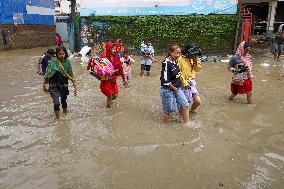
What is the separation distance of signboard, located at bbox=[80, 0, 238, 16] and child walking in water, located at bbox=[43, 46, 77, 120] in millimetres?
14688

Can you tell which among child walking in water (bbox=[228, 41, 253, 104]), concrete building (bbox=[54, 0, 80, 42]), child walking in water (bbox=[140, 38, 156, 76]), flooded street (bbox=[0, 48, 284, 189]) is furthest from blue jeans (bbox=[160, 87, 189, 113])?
concrete building (bbox=[54, 0, 80, 42])

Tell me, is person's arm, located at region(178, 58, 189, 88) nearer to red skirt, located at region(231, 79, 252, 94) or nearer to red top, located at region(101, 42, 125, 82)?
red top, located at region(101, 42, 125, 82)

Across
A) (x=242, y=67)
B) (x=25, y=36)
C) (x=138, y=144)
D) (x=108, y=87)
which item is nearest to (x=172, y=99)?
(x=138, y=144)

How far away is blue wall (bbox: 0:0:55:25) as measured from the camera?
A: 2372 cm

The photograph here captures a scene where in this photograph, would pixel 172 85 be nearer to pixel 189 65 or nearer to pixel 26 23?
pixel 189 65

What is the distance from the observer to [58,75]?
6949 mm

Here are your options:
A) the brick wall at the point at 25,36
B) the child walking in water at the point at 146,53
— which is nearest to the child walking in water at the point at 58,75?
the child walking in water at the point at 146,53

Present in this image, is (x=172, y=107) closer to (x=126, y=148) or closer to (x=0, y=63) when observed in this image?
(x=126, y=148)

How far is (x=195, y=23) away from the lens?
19656 mm

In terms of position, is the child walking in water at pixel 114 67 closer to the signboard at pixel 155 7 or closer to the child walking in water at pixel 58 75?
the child walking in water at pixel 58 75

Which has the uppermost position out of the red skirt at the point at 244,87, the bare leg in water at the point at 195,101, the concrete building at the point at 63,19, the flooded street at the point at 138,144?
the concrete building at the point at 63,19

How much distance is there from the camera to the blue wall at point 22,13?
23.7 meters

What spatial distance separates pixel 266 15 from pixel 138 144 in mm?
19924

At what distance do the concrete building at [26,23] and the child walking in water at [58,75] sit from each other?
18618 millimetres
